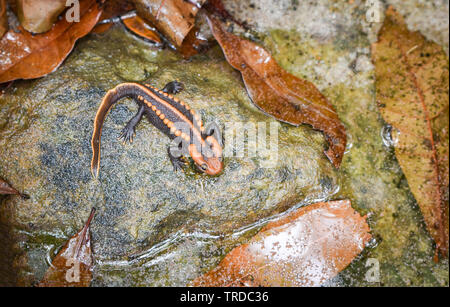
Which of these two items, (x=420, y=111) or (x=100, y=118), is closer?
(x=100, y=118)

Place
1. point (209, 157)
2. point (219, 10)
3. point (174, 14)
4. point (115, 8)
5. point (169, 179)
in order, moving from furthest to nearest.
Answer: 1. point (219, 10)
2. point (115, 8)
3. point (174, 14)
4. point (169, 179)
5. point (209, 157)

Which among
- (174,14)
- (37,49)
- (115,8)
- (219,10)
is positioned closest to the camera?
(37,49)

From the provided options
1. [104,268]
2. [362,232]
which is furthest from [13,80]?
[362,232]

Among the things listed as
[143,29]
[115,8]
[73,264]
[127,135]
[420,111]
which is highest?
[115,8]

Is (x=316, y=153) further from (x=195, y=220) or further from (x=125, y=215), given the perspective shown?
(x=125, y=215)

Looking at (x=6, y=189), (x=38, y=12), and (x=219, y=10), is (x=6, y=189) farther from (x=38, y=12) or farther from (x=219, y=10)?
(x=219, y=10)

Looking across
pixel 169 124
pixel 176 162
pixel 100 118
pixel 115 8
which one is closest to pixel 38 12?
pixel 115 8
